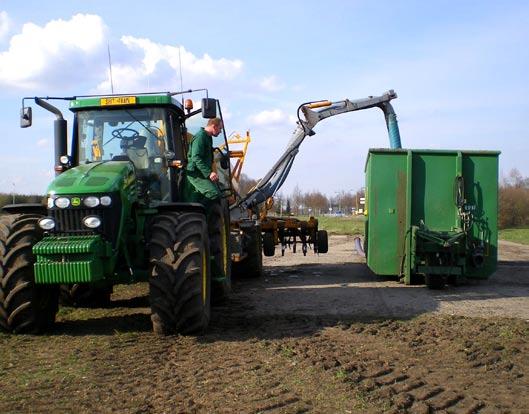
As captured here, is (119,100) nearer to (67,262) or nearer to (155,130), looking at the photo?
(155,130)

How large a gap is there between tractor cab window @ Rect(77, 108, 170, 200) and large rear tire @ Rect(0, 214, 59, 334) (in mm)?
1555

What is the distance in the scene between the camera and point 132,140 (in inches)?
308

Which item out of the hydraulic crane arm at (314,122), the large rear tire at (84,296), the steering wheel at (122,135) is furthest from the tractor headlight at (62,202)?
the hydraulic crane arm at (314,122)

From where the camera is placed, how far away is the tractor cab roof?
775 cm

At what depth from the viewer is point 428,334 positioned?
674 cm

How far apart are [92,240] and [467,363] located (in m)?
3.74

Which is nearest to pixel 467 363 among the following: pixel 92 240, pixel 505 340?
pixel 505 340

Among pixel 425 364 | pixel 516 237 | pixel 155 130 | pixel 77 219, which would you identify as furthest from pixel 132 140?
pixel 516 237

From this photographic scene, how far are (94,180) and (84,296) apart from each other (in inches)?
107

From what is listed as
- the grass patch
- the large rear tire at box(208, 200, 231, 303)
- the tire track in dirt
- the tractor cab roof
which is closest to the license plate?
the tractor cab roof

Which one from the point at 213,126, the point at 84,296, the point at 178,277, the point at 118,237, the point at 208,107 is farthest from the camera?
the point at 84,296

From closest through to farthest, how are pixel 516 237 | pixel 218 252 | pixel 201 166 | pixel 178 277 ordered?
pixel 178 277 < pixel 201 166 < pixel 218 252 < pixel 516 237

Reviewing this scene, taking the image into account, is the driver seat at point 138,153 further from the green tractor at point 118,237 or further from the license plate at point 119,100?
the license plate at point 119,100

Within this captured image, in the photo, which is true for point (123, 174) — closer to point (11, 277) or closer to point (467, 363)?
point (11, 277)
